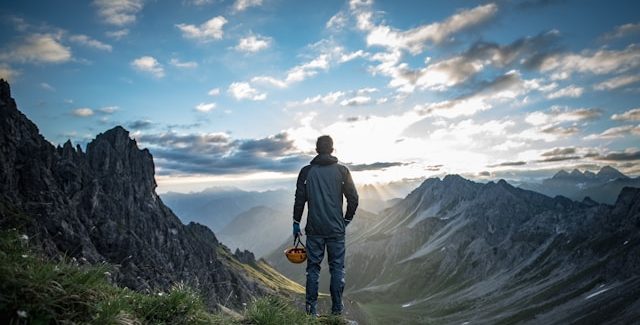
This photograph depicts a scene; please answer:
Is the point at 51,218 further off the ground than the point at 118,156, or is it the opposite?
the point at 118,156

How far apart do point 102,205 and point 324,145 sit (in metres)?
118

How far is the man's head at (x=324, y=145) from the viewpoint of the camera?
43.5 ft

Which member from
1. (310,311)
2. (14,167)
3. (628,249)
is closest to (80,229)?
(14,167)

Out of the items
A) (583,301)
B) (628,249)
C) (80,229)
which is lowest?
(583,301)

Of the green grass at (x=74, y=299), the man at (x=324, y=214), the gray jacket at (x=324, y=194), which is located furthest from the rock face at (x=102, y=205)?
the green grass at (x=74, y=299)

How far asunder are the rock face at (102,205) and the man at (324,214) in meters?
29.9

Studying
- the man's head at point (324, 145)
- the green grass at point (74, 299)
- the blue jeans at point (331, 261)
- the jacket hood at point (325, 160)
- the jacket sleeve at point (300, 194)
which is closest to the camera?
the green grass at point (74, 299)

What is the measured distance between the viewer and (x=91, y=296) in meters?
6.12

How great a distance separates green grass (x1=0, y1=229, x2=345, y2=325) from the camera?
524 cm

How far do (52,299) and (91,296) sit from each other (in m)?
0.69

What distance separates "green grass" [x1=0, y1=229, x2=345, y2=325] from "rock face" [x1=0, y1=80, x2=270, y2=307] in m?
33.0

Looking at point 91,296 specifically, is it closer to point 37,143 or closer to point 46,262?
point 46,262

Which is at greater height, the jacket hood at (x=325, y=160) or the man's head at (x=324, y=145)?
the man's head at (x=324, y=145)

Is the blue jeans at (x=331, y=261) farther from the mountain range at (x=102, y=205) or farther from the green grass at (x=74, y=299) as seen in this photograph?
the mountain range at (x=102, y=205)
